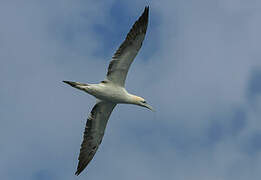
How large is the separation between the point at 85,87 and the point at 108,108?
200 centimetres

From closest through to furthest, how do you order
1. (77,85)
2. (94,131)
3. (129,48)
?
(129,48) < (77,85) < (94,131)

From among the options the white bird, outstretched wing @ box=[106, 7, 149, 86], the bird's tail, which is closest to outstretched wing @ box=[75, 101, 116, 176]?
the white bird

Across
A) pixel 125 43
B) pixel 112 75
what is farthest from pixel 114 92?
pixel 125 43

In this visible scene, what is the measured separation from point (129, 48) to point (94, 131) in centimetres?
474

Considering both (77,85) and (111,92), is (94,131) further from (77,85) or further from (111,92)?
(77,85)

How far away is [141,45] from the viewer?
24.0m

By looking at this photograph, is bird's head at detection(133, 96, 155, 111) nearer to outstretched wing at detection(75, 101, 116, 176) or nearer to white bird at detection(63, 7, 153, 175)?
white bird at detection(63, 7, 153, 175)

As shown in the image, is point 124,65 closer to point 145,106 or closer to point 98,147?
point 145,106

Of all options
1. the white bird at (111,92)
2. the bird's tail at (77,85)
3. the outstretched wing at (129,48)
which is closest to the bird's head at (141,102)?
the white bird at (111,92)

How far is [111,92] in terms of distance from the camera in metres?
24.8

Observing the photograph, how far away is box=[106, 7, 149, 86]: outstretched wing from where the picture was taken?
23781 millimetres

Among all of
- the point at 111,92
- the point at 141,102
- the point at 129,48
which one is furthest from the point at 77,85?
the point at 141,102

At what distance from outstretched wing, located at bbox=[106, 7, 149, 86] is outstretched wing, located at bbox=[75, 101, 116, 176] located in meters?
2.25

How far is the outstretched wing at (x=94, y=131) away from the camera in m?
26.1
